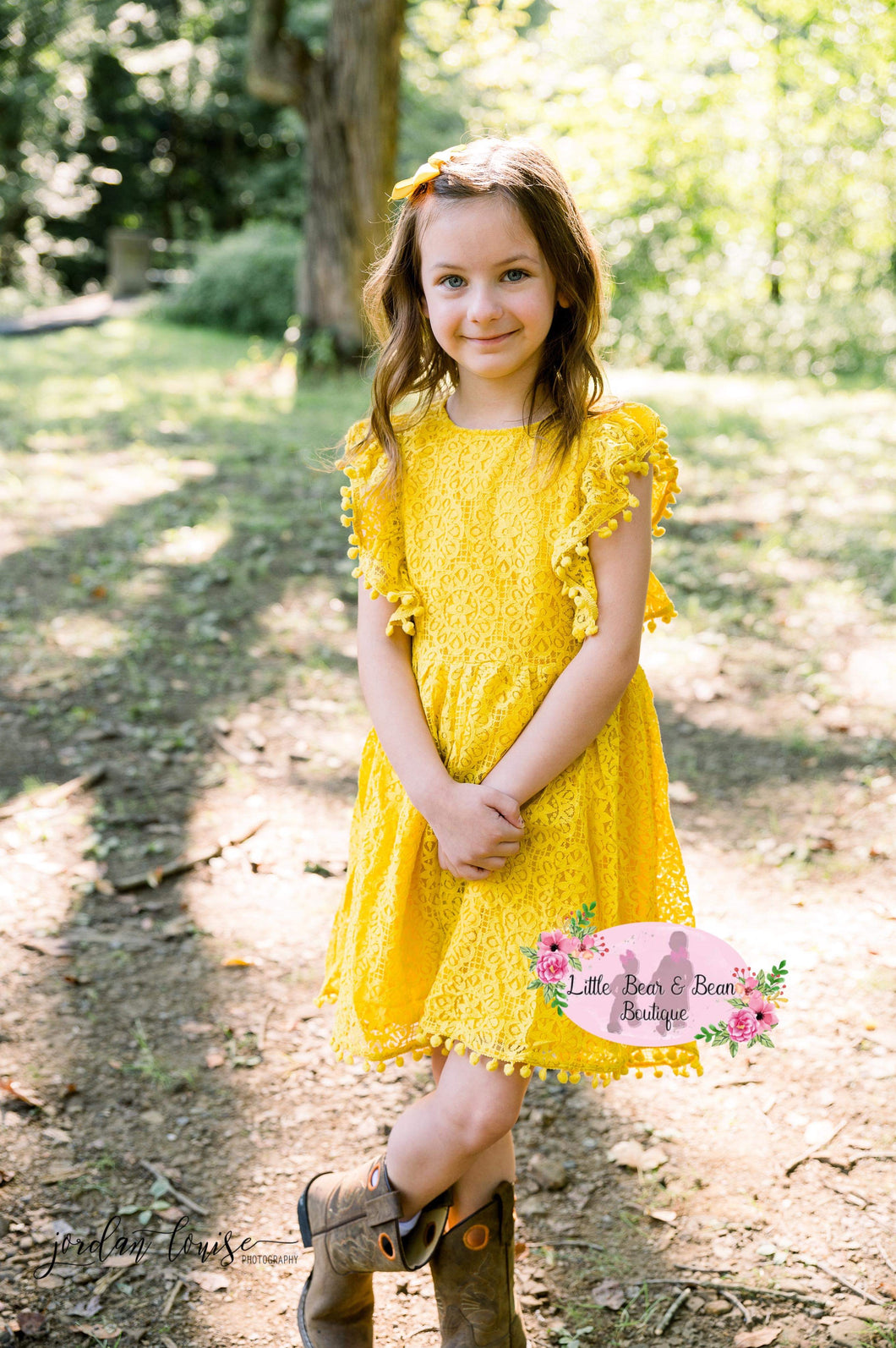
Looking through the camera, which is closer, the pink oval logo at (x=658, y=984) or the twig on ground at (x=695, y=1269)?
the pink oval logo at (x=658, y=984)

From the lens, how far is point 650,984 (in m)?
1.62

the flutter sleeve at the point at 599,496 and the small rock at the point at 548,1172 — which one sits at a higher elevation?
the flutter sleeve at the point at 599,496

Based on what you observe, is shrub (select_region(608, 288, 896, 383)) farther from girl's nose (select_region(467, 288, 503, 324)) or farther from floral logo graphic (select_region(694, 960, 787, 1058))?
floral logo graphic (select_region(694, 960, 787, 1058))

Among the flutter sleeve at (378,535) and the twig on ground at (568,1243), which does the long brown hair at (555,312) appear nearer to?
the flutter sleeve at (378,535)

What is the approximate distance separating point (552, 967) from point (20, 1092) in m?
1.36

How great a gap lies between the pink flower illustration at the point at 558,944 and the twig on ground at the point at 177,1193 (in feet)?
3.34

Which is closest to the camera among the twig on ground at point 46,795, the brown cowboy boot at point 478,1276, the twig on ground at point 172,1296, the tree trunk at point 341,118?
the brown cowboy boot at point 478,1276

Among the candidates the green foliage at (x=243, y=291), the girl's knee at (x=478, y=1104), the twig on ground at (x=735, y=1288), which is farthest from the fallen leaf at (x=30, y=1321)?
the green foliage at (x=243, y=291)

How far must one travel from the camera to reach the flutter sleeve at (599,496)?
1.61 m

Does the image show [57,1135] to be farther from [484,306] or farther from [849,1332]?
[484,306]

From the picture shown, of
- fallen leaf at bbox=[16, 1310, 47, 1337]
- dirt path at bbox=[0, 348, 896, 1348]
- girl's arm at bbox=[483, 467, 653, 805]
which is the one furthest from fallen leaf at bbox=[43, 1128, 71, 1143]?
girl's arm at bbox=[483, 467, 653, 805]

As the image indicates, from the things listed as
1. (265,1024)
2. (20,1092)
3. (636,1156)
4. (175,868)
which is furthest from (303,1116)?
(175,868)

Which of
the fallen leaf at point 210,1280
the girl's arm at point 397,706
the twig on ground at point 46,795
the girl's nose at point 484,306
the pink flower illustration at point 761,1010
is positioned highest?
the girl's nose at point 484,306

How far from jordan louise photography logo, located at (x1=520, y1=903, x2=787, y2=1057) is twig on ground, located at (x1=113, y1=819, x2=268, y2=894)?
5.85 ft
